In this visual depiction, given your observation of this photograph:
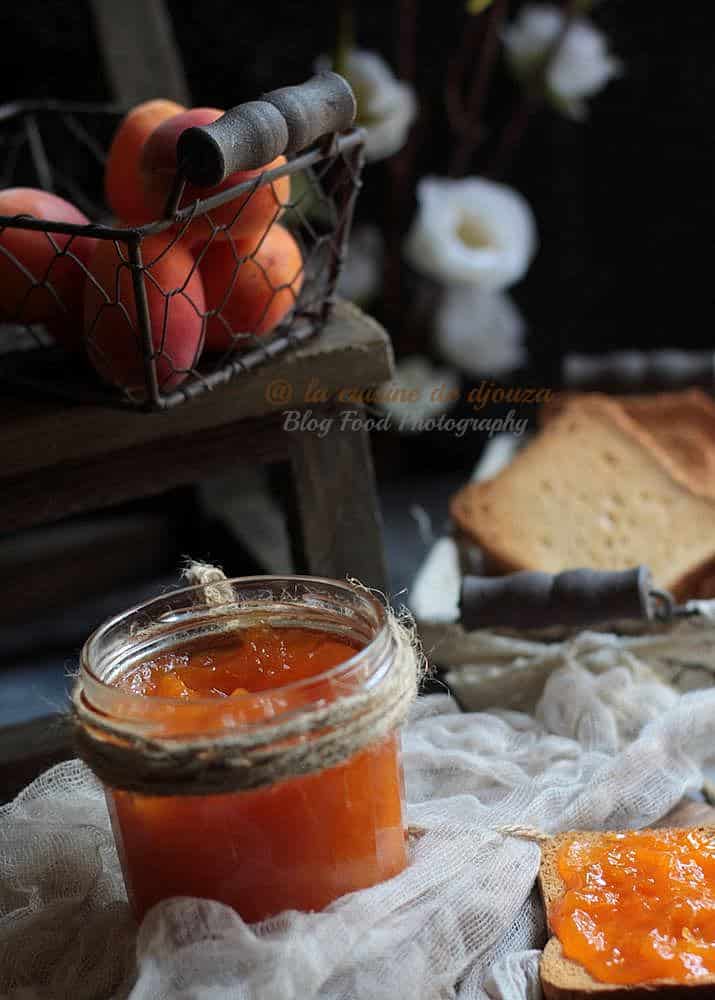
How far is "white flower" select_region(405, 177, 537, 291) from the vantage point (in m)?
1.86

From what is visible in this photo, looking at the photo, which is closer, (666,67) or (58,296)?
(58,296)

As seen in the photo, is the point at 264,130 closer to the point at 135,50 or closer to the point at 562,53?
the point at 135,50

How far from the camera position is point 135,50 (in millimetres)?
1646

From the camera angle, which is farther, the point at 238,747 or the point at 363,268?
the point at 363,268

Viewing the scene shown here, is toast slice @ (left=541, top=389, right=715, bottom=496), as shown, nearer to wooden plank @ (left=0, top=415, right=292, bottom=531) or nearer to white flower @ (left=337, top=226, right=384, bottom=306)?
white flower @ (left=337, top=226, right=384, bottom=306)

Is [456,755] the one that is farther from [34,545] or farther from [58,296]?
[34,545]

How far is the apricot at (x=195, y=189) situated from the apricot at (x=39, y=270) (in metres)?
0.09

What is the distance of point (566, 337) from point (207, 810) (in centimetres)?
156

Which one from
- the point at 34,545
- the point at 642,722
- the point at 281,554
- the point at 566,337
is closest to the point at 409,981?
the point at 642,722

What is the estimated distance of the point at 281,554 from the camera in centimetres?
169

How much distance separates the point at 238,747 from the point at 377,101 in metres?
1.30

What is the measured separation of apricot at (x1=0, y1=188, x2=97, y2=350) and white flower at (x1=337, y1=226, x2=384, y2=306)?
2.79 feet

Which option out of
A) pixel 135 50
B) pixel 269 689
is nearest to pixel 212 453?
pixel 269 689

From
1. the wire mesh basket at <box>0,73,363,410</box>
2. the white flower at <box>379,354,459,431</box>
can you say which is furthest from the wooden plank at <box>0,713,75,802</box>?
the white flower at <box>379,354,459,431</box>
